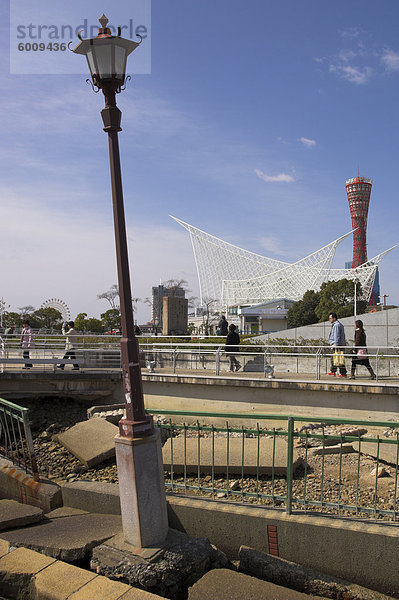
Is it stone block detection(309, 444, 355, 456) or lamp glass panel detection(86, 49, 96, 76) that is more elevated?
lamp glass panel detection(86, 49, 96, 76)

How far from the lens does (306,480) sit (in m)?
5.38

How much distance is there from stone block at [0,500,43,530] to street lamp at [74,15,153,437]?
1.63m

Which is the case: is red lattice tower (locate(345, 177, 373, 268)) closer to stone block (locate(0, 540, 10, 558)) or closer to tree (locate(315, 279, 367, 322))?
tree (locate(315, 279, 367, 322))

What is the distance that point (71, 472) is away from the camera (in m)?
7.65

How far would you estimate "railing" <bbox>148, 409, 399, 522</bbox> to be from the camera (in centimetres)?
453

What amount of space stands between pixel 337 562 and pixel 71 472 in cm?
494

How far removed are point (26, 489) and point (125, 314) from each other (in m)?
2.88

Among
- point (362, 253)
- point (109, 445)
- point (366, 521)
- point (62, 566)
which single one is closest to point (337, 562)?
point (366, 521)

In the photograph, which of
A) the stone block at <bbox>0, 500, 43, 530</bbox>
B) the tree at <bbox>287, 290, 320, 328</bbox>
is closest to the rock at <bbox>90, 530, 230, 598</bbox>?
the stone block at <bbox>0, 500, 43, 530</bbox>

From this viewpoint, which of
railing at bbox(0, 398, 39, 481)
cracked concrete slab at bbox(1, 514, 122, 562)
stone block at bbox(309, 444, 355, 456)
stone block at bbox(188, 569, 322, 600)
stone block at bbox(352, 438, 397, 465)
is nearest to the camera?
stone block at bbox(188, 569, 322, 600)

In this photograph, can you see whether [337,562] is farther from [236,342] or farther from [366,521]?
[236,342]

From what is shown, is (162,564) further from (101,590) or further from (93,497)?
(93,497)

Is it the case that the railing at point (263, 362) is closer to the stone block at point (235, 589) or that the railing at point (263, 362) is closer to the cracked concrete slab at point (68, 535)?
the cracked concrete slab at point (68, 535)

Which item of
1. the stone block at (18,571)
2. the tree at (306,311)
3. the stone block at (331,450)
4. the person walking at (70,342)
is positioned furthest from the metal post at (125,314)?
the tree at (306,311)
